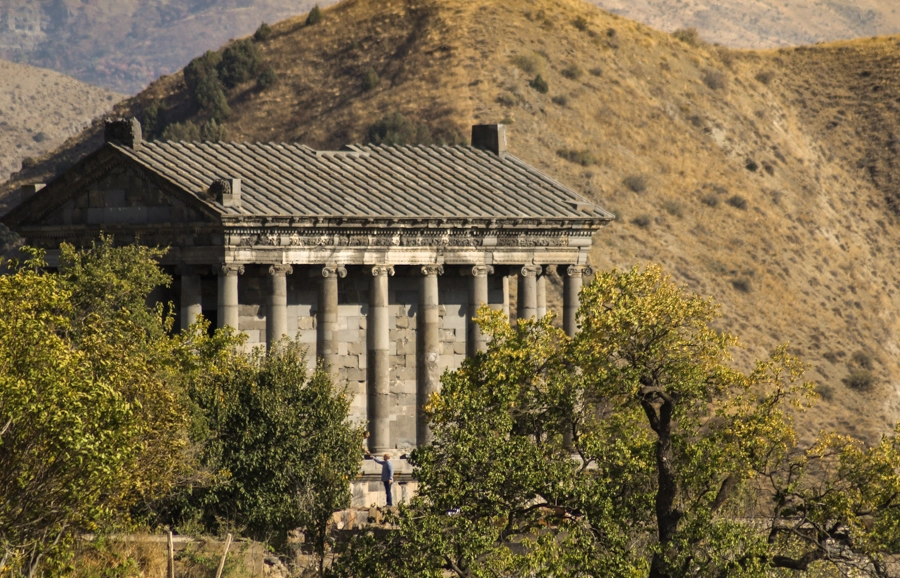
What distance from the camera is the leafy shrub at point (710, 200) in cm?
10856

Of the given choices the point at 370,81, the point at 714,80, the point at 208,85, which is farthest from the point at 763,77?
the point at 208,85

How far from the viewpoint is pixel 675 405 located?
114ft

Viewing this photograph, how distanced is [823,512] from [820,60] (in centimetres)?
10808

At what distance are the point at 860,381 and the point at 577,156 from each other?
73.0ft

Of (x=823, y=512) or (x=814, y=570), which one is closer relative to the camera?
(x=823, y=512)

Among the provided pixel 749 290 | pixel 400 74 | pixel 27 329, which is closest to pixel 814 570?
pixel 27 329

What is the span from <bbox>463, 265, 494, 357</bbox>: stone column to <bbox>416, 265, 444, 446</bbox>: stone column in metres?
1.07

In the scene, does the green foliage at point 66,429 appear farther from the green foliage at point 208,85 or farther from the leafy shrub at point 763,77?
the leafy shrub at point 763,77

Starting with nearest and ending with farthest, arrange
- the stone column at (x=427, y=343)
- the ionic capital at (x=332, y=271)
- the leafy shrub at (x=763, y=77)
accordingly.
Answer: the ionic capital at (x=332, y=271), the stone column at (x=427, y=343), the leafy shrub at (x=763, y=77)

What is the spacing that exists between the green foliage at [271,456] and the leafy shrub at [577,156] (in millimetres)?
66984

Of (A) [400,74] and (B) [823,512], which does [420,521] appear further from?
(A) [400,74]

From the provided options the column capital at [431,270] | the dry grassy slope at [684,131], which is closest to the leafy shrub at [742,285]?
the dry grassy slope at [684,131]

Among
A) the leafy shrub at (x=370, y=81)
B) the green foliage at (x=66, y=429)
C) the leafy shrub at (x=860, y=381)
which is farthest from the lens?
the leafy shrub at (x=370, y=81)

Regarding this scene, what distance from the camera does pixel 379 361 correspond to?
154 feet
